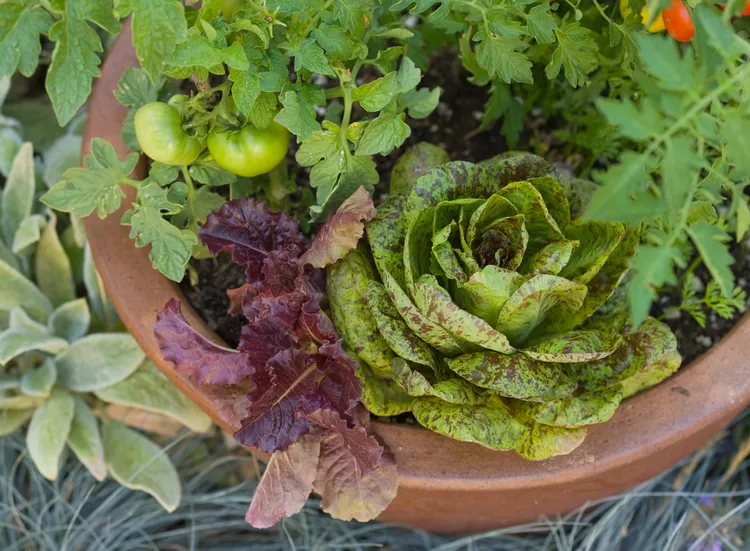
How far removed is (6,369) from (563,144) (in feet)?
3.63

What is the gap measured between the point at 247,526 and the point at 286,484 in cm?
55

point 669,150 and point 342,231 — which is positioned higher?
point 669,150

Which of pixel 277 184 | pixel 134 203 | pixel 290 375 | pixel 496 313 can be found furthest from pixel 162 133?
pixel 496 313

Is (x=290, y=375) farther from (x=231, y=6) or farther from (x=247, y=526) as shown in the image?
(x=247, y=526)

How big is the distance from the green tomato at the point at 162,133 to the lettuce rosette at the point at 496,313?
24 cm

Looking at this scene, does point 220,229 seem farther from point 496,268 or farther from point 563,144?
point 563,144

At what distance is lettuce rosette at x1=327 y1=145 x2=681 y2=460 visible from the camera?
834 mm

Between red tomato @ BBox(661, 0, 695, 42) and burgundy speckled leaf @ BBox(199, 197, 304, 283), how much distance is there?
513mm

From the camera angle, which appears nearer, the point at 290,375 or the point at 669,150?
the point at 669,150

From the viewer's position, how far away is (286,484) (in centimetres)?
90

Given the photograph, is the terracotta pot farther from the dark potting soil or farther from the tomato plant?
the tomato plant

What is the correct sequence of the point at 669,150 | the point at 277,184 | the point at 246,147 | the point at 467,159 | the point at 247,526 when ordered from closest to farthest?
1. the point at 669,150
2. the point at 246,147
3. the point at 277,184
4. the point at 467,159
5. the point at 247,526

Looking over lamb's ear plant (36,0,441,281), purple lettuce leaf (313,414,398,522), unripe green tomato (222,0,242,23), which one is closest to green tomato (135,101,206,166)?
lamb's ear plant (36,0,441,281)

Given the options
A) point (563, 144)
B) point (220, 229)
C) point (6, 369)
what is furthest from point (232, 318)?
point (563, 144)
